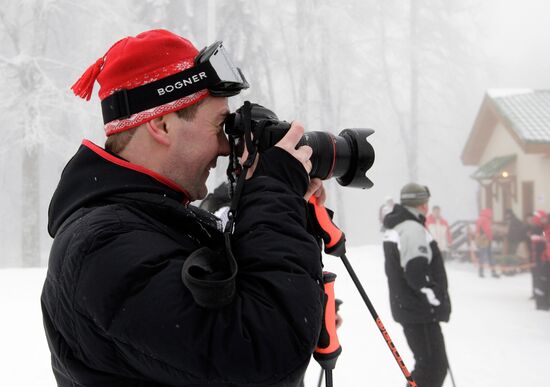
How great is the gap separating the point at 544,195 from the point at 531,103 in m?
3.25

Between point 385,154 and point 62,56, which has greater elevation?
point 62,56

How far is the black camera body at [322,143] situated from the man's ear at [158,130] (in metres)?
0.17

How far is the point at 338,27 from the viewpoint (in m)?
22.8

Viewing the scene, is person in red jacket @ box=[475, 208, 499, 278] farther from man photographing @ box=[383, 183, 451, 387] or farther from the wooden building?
man photographing @ box=[383, 183, 451, 387]

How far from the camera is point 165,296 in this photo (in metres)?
1.07

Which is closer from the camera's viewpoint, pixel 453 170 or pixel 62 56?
pixel 62 56

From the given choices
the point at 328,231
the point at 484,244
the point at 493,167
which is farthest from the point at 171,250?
the point at 493,167

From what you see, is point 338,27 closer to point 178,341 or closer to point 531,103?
point 531,103

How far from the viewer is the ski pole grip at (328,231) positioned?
190cm

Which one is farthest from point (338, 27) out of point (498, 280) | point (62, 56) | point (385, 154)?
point (385, 154)

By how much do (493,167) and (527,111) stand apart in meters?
1.93

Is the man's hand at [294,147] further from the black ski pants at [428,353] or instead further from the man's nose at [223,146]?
the black ski pants at [428,353]

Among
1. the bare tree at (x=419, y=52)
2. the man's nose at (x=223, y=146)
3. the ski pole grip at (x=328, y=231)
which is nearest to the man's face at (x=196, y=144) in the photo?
the man's nose at (x=223, y=146)

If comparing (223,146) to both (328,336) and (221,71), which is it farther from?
(328,336)
